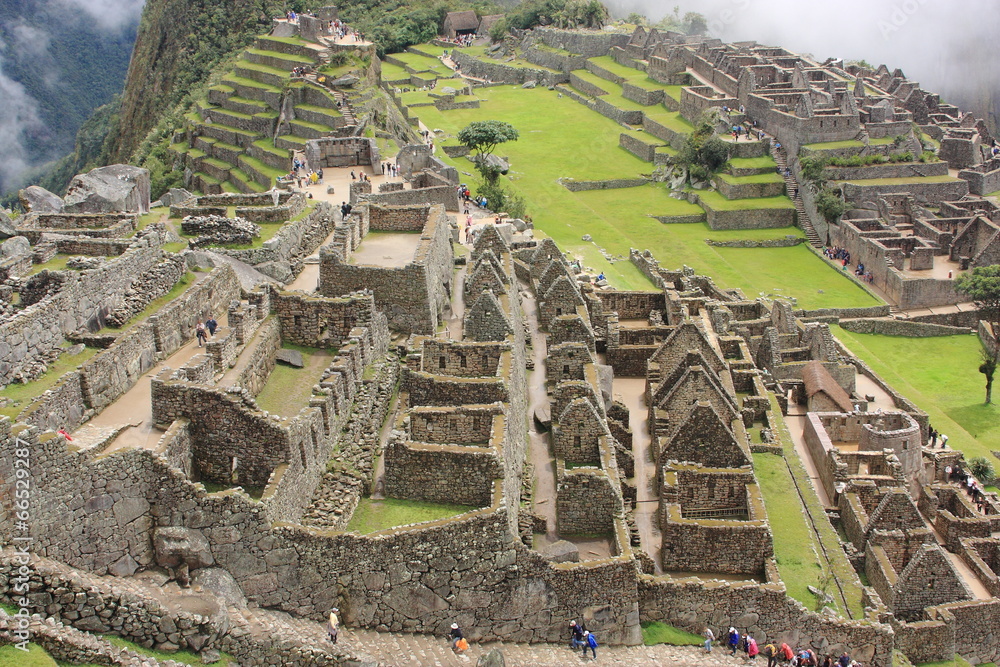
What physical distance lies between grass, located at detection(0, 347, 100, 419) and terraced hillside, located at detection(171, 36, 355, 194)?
44.7m

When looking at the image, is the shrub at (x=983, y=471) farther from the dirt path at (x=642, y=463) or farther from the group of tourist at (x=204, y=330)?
the group of tourist at (x=204, y=330)

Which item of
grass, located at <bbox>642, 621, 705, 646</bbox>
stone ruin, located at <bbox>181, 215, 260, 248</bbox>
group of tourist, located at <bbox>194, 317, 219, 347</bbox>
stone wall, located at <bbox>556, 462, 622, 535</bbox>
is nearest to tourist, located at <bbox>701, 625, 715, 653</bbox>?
grass, located at <bbox>642, 621, 705, 646</bbox>

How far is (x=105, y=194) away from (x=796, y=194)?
188 ft

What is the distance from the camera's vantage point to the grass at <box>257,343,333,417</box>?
77.8 ft

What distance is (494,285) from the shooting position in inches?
1304

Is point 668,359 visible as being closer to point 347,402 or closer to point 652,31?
point 347,402

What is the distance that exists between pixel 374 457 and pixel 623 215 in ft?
185

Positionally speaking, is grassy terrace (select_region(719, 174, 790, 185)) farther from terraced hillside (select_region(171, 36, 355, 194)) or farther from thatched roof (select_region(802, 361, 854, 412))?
thatched roof (select_region(802, 361, 854, 412))

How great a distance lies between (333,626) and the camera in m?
20.2

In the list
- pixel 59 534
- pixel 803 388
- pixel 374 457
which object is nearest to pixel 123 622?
pixel 59 534

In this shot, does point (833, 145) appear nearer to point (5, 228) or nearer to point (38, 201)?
point (38, 201)

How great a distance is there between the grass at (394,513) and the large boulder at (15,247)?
A: 11782 mm

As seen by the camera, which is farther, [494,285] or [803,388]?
[803,388]

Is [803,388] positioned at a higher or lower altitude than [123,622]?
lower
